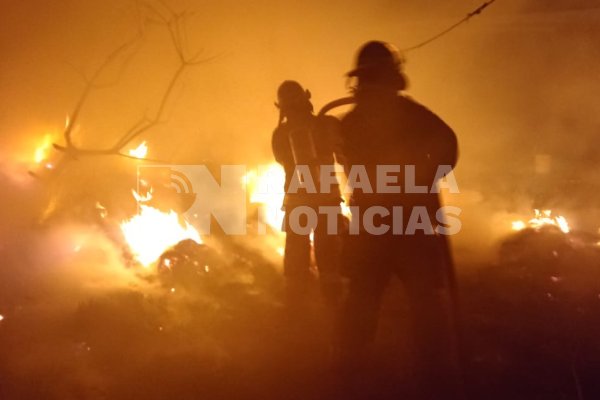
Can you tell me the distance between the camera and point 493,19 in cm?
938

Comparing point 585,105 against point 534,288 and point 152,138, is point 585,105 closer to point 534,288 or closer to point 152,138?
point 534,288

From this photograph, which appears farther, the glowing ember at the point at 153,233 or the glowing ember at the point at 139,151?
the glowing ember at the point at 139,151

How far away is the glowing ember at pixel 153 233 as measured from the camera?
21.1ft

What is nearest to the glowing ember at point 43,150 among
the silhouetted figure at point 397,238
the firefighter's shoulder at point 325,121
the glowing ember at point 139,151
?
the glowing ember at point 139,151

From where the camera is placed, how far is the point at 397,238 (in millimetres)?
3154

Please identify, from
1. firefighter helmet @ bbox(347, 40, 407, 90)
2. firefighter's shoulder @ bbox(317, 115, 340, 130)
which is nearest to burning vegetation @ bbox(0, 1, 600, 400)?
firefighter's shoulder @ bbox(317, 115, 340, 130)

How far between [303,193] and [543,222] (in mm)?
3736

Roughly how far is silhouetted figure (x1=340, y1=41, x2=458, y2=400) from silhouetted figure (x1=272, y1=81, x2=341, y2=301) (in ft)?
3.66

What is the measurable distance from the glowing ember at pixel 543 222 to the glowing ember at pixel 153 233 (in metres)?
4.22

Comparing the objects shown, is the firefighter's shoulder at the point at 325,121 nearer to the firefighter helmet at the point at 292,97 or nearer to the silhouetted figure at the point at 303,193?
the silhouetted figure at the point at 303,193

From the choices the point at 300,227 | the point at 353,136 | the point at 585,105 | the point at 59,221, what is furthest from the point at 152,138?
the point at 585,105

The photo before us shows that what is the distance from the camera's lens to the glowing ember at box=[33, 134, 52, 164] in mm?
6902

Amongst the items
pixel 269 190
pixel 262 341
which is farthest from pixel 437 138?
pixel 269 190

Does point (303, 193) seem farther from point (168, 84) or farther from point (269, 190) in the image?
point (168, 84)
